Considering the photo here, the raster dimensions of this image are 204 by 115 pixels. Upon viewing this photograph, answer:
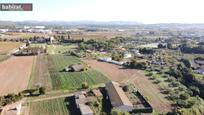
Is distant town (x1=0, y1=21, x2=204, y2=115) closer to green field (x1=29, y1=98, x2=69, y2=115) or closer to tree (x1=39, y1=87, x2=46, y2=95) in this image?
green field (x1=29, y1=98, x2=69, y2=115)

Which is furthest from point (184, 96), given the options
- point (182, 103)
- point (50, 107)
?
point (50, 107)

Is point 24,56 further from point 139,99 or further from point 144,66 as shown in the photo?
point 139,99

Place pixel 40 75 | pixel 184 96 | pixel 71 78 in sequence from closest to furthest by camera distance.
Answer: pixel 184 96
pixel 71 78
pixel 40 75

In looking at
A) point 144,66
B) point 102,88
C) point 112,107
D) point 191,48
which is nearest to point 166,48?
point 191,48

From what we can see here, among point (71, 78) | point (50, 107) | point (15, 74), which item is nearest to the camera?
point (50, 107)

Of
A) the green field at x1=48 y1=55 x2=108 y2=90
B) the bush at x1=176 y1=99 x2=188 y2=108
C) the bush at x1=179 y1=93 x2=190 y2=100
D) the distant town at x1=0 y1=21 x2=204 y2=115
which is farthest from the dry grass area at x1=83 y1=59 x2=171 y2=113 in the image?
the green field at x1=48 y1=55 x2=108 y2=90

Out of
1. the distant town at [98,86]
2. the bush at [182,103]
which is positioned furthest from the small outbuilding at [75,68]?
the bush at [182,103]

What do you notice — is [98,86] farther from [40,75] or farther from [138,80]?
[40,75]
